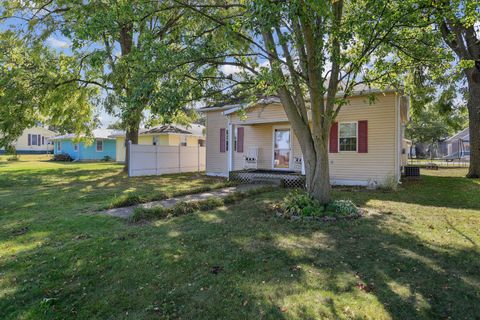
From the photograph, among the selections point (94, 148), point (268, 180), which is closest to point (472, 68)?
point (268, 180)

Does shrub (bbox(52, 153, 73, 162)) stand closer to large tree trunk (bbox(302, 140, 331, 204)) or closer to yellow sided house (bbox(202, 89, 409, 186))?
yellow sided house (bbox(202, 89, 409, 186))

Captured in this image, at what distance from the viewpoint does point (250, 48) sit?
7324 mm

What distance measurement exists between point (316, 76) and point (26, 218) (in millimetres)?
6870

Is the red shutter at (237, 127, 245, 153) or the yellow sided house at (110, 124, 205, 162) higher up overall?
the yellow sided house at (110, 124, 205, 162)

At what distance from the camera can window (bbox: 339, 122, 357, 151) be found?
37.5 feet

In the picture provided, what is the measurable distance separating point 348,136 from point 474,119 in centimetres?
744

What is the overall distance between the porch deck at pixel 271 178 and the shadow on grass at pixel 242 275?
571 centimetres

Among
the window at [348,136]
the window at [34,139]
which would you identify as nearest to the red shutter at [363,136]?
the window at [348,136]

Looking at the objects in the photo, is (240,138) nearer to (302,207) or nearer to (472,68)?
(302,207)

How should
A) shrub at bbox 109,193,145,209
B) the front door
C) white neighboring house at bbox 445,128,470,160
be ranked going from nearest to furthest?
shrub at bbox 109,193,145,209 < the front door < white neighboring house at bbox 445,128,470,160

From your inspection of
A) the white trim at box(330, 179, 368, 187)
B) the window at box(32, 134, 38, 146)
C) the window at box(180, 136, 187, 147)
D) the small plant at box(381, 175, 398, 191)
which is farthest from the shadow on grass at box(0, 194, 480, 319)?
the window at box(32, 134, 38, 146)

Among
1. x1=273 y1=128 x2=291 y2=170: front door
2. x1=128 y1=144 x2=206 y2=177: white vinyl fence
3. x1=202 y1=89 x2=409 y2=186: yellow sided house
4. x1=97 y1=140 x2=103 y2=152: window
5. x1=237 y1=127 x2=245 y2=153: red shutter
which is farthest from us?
x1=97 y1=140 x2=103 y2=152: window

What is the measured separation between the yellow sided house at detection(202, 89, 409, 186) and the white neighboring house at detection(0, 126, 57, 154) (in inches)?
1382

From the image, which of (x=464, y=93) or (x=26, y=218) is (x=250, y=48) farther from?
(x=464, y=93)
